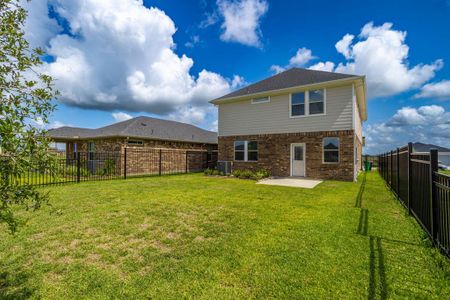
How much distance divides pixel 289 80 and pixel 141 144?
11552 mm

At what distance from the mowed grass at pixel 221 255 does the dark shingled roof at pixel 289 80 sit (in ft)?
28.8

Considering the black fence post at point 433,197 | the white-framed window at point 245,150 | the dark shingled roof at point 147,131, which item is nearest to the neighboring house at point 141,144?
the dark shingled roof at point 147,131

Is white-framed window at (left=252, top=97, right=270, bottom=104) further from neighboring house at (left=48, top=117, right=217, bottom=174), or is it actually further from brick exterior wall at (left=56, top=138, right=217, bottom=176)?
neighboring house at (left=48, top=117, right=217, bottom=174)

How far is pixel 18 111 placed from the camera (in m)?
A: 1.92

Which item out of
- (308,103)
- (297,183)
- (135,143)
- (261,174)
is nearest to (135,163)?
(135,143)

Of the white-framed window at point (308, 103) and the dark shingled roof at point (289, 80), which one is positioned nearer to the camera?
the white-framed window at point (308, 103)

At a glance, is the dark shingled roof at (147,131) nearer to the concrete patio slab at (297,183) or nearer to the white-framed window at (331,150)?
the concrete patio slab at (297,183)

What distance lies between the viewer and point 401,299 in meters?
2.19

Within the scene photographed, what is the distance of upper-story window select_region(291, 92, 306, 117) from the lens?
12573mm

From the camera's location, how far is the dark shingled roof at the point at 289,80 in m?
12.1

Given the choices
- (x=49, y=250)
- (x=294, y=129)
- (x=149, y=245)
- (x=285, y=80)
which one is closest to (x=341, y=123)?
(x=294, y=129)

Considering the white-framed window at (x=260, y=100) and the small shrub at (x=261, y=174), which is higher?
the white-framed window at (x=260, y=100)

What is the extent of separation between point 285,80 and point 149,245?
13246 millimetres

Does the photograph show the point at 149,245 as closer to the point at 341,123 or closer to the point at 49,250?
the point at 49,250
